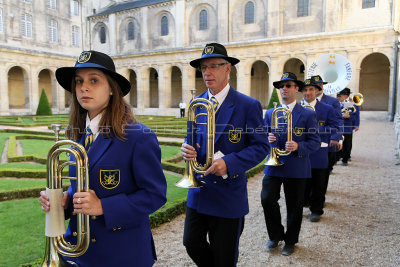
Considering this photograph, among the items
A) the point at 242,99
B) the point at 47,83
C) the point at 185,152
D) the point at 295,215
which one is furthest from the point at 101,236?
the point at 47,83

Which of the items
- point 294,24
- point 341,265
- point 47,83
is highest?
point 294,24

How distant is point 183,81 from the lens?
30.0 metres

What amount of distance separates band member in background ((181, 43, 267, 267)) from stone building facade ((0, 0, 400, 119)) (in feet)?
71.6

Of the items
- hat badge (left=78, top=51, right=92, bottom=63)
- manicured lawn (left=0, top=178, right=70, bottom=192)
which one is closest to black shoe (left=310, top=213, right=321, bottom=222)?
hat badge (left=78, top=51, right=92, bottom=63)

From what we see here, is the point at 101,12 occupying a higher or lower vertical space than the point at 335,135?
higher

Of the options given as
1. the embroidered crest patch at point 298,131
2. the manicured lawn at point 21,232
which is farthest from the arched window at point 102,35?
the embroidered crest patch at point 298,131

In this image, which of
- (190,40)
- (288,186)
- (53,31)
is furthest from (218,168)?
(53,31)

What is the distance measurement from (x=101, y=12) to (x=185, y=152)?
39.6 meters

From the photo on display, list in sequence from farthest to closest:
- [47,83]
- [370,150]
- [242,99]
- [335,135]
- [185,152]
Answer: [47,83] → [370,150] → [335,135] → [242,99] → [185,152]

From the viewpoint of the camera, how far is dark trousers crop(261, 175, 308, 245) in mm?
3537

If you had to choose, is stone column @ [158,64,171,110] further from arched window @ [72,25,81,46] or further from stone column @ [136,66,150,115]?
arched window @ [72,25,81,46]

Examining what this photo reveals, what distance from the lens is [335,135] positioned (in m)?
5.53

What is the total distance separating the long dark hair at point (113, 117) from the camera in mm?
1614

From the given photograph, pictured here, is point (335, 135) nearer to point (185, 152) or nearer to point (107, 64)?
point (185, 152)
